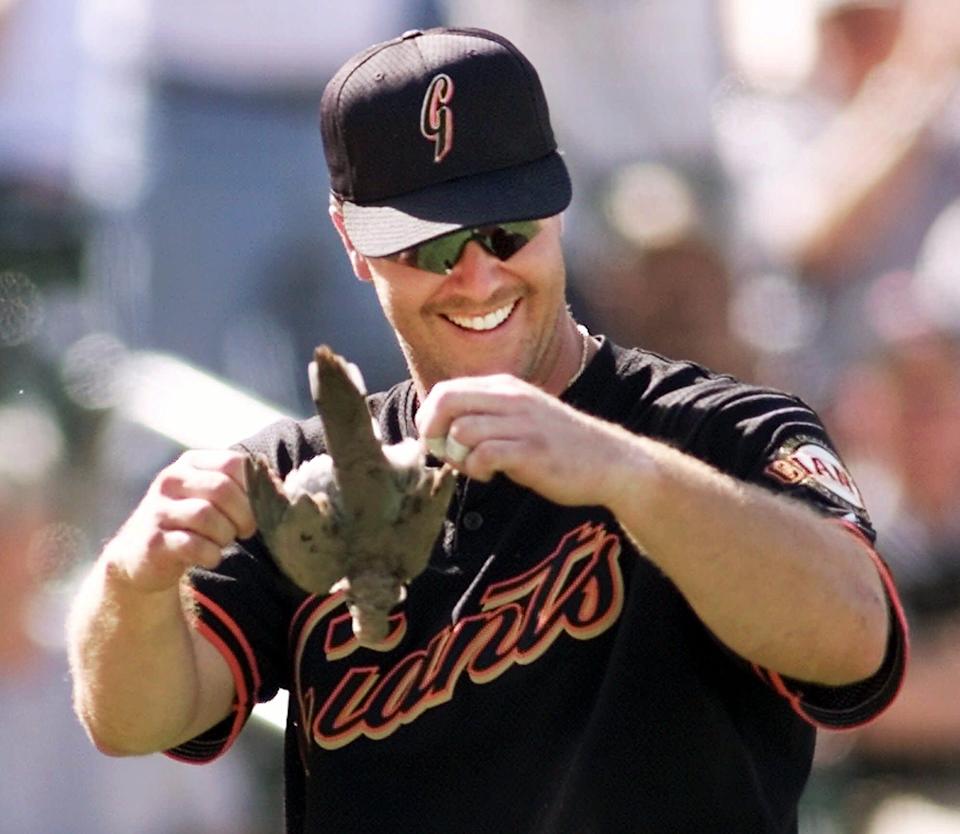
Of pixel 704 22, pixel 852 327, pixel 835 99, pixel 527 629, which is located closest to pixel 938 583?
pixel 852 327

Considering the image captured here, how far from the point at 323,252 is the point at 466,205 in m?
3.97

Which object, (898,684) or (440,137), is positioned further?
(440,137)

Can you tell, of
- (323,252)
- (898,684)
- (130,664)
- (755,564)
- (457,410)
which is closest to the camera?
(457,410)

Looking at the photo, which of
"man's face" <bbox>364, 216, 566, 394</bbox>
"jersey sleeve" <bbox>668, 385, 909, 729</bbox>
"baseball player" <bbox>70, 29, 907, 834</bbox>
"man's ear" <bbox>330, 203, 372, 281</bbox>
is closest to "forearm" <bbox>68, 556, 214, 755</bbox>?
"baseball player" <bbox>70, 29, 907, 834</bbox>

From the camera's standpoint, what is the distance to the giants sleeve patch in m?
3.10

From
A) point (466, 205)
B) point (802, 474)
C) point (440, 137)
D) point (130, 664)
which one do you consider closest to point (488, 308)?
point (466, 205)

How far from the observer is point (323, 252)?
23.6 feet

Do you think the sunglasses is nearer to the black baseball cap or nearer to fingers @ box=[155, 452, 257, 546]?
the black baseball cap

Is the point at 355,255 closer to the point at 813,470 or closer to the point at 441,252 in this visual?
the point at 441,252

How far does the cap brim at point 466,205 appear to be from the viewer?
127 inches

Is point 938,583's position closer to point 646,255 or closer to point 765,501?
point 646,255

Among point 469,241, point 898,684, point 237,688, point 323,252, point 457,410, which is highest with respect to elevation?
point 457,410

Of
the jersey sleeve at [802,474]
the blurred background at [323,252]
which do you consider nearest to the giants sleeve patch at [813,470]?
the jersey sleeve at [802,474]

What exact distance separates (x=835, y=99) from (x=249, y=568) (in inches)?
168
